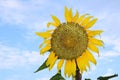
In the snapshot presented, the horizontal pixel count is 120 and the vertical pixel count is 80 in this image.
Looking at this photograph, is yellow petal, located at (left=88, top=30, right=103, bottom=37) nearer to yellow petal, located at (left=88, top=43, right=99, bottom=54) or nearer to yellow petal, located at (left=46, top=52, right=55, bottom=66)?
yellow petal, located at (left=88, top=43, right=99, bottom=54)

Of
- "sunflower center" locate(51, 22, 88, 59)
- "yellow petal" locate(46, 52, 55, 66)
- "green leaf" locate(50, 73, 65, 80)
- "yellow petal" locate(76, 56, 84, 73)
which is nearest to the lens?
"green leaf" locate(50, 73, 65, 80)

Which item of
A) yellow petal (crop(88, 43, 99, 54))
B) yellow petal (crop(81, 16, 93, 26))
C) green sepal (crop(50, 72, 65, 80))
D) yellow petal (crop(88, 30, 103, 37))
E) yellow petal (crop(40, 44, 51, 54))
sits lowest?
green sepal (crop(50, 72, 65, 80))

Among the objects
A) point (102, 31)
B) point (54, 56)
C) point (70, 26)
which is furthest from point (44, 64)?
point (102, 31)

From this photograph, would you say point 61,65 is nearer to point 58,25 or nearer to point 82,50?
point 82,50

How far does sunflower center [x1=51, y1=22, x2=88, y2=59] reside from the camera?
399cm

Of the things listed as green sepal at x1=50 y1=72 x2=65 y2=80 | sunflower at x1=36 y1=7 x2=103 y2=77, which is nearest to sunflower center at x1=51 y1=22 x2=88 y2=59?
sunflower at x1=36 y1=7 x2=103 y2=77

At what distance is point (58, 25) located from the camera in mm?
4145

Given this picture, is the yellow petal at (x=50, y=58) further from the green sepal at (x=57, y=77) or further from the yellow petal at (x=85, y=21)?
the yellow petal at (x=85, y=21)

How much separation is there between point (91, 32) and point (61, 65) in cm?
81

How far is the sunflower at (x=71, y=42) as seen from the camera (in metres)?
3.95

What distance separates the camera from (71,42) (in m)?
3.96

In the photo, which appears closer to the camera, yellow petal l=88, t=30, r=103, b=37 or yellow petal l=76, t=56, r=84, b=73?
yellow petal l=76, t=56, r=84, b=73

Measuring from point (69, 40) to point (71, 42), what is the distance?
6 cm

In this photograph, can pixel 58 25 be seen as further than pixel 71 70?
Yes
